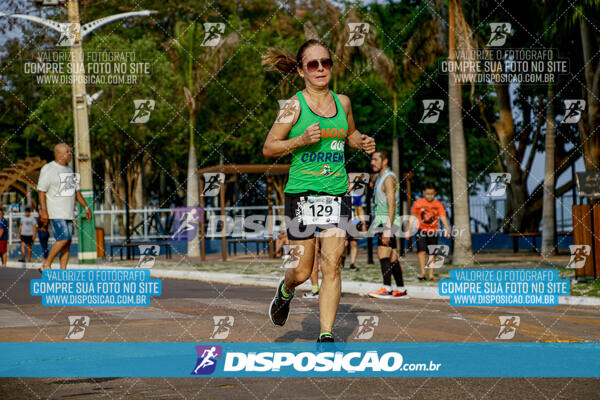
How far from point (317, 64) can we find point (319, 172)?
31.9 inches

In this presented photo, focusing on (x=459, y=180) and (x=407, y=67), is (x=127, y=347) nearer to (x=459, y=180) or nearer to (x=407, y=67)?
(x=459, y=180)

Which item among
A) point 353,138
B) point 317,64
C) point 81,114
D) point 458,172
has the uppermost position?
point 81,114

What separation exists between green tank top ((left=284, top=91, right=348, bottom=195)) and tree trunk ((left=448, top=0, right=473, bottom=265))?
1217cm

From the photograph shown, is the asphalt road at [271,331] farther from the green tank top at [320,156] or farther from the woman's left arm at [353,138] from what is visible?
the woman's left arm at [353,138]

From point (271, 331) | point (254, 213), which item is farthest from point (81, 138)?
point (271, 331)

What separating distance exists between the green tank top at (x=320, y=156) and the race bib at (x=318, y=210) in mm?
71

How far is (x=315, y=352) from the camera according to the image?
21.0 ft

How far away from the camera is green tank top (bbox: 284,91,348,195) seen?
640cm

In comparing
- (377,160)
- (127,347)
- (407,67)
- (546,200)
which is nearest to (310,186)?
(127,347)

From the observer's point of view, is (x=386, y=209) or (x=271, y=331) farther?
(x=386, y=209)

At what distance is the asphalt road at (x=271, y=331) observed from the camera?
5590 millimetres

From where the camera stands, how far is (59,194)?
12773 millimetres

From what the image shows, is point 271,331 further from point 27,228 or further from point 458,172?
point 27,228

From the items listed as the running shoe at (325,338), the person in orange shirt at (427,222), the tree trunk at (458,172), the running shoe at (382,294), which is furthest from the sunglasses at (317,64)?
the tree trunk at (458,172)
